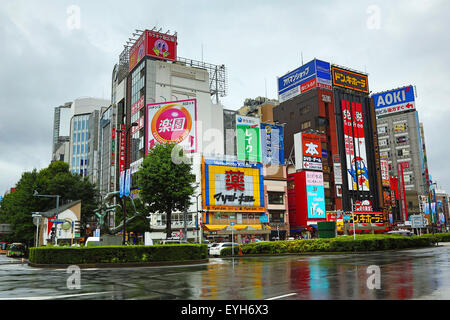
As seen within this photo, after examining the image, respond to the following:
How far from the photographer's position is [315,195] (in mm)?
80125

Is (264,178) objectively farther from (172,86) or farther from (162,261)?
(162,261)

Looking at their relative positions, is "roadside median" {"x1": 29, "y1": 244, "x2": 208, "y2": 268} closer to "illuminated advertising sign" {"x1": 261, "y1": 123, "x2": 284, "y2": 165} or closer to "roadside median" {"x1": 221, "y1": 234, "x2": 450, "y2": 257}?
"roadside median" {"x1": 221, "y1": 234, "x2": 450, "y2": 257}

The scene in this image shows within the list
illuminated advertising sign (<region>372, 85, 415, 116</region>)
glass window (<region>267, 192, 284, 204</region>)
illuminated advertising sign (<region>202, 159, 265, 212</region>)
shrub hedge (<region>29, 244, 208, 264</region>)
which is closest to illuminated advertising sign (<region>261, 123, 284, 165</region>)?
illuminated advertising sign (<region>202, 159, 265, 212</region>)

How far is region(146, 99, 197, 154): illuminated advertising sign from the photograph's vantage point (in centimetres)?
7031

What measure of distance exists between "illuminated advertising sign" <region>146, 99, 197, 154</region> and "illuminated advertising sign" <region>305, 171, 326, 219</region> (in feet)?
82.0

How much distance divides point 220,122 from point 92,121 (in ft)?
176

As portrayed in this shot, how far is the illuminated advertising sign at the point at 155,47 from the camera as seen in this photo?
262ft

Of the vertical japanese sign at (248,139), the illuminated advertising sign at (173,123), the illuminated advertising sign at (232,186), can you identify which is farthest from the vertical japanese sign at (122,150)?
the vertical japanese sign at (248,139)

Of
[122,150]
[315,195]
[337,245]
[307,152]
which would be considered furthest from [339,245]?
[122,150]

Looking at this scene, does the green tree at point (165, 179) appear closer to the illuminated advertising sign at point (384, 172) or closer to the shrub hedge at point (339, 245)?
the shrub hedge at point (339, 245)

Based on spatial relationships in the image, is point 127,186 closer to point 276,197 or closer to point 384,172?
point 276,197

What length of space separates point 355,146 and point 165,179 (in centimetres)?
6661
